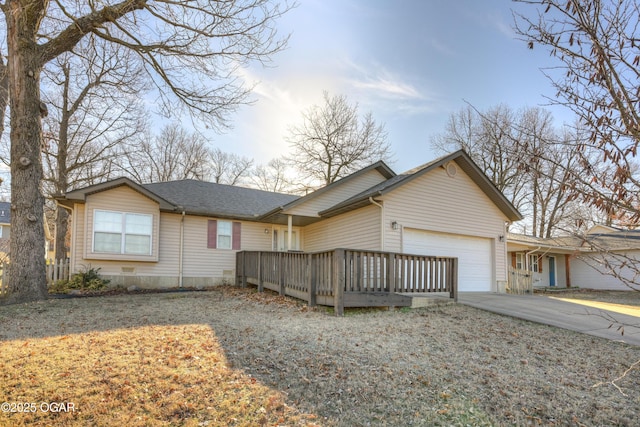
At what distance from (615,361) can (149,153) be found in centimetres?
3057

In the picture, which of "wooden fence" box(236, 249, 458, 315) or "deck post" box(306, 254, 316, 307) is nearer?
"wooden fence" box(236, 249, 458, 315)

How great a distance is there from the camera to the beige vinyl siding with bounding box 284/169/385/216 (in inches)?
525

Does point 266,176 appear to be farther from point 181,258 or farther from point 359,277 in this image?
point 359,277

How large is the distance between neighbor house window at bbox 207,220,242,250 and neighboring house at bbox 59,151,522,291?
0.14 feet

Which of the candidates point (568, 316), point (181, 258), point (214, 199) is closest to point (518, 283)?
point (568, 316)

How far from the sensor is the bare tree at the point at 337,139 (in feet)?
79.7

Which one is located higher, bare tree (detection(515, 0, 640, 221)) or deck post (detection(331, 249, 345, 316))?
bare tree (detection(515, 0, 640, 221))

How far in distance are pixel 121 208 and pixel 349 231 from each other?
8130 mm

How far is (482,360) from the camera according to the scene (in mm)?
5180

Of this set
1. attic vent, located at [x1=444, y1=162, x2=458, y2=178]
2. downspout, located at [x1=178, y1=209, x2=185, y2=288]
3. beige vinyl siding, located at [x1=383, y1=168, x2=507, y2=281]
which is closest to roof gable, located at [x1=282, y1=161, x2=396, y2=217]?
attic vent, located at [x1=444, y1=162, x2=458, y2=178]

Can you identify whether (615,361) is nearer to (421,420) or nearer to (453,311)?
(453,311)

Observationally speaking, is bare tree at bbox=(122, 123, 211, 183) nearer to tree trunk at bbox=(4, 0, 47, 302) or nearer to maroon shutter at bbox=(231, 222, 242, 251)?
maroon shutter at bbox=(231, 222, 242, 251)

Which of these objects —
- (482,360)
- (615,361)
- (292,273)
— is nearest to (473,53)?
(482,360)

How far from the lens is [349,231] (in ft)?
42.5
